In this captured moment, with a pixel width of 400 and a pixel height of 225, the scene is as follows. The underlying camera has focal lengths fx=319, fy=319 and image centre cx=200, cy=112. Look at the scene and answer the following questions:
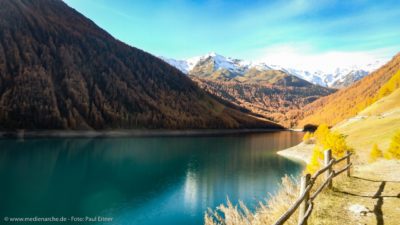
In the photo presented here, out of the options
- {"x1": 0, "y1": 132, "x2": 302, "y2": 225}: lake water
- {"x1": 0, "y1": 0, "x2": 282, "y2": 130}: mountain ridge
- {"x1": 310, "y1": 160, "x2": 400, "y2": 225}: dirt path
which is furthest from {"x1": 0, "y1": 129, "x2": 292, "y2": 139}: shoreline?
{"x1": 310, "y1": 160, "x2": 400, "y2": 225}: dirt path

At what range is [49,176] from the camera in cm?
4669

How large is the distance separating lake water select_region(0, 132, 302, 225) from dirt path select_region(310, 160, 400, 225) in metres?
5.83

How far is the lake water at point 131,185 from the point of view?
29.9 metres

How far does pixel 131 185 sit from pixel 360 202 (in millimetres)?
33327

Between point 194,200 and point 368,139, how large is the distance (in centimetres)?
2914

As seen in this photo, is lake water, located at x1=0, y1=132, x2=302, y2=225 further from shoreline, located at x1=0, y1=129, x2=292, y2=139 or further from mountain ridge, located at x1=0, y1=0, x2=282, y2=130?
mountain ridge, located at x1=0, y1=0, x2=282, y2=130

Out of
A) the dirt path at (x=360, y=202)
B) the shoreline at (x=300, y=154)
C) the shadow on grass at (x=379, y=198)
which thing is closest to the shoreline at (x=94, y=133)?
the shoreline at (x=300, y=154)

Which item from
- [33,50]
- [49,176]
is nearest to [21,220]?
[49,176]

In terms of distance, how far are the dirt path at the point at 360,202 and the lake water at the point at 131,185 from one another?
19.1 feet

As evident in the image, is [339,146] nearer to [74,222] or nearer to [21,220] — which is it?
[74,222]

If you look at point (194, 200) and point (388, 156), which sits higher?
point (388, 156)

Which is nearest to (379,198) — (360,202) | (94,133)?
(360,202)

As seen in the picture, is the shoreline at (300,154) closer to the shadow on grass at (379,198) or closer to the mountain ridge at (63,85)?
the shadow on grass at (379,198)

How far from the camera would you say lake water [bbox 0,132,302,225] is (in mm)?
29859
